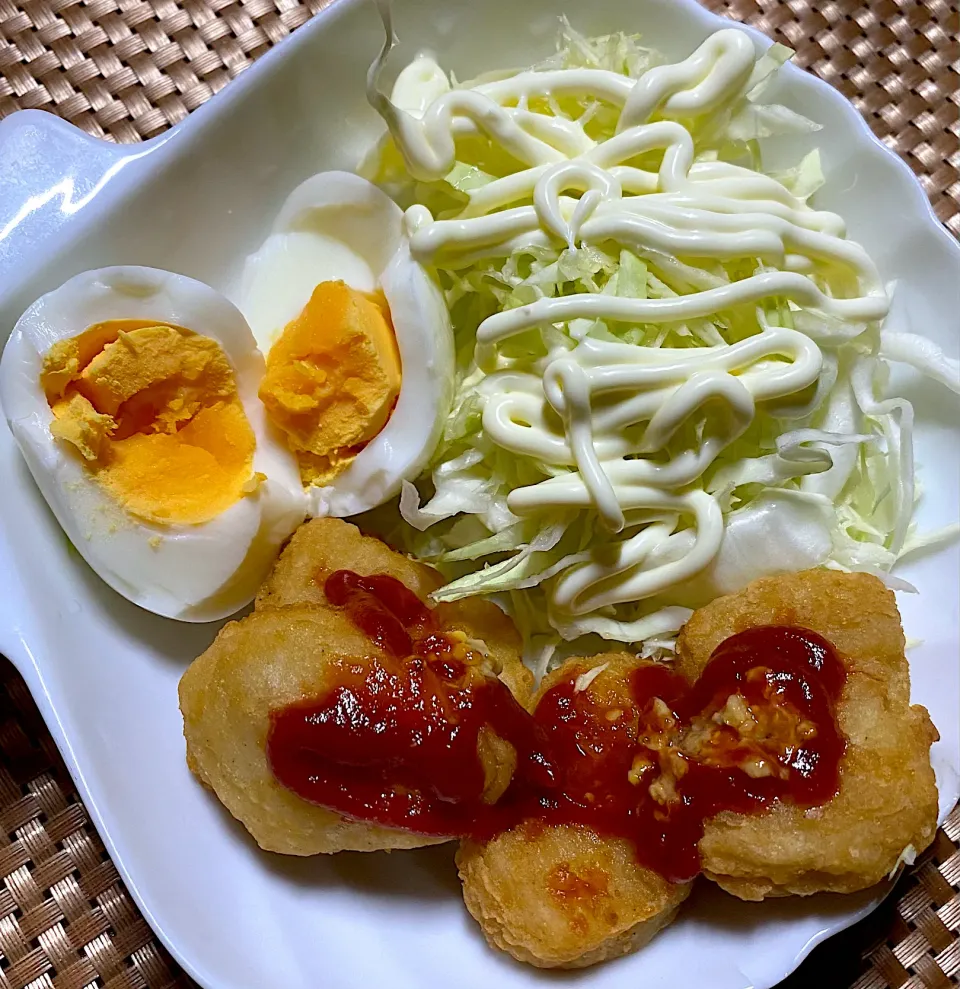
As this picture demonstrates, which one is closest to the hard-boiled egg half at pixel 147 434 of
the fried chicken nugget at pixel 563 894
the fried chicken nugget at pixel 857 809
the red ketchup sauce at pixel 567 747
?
the red ketchup sauce at pixel 567 747

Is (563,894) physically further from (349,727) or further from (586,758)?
(349,727)

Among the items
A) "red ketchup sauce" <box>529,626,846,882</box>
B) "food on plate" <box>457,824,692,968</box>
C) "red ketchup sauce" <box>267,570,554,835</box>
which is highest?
"red ketchup sauce" <box>267,570,554,835</box>

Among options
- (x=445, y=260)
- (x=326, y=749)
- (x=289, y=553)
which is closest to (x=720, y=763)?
(x=326, y=749)

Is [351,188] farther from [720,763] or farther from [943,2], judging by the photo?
[943,2]

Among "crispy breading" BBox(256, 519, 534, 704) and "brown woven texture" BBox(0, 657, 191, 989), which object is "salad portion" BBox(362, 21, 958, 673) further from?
"brown woven texture" BBox(0, 657, 191, 989)

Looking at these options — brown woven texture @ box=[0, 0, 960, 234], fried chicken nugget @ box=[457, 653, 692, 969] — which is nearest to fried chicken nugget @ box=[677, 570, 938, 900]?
fried chicken nugget @ box=[457, 653, 692, 969]
